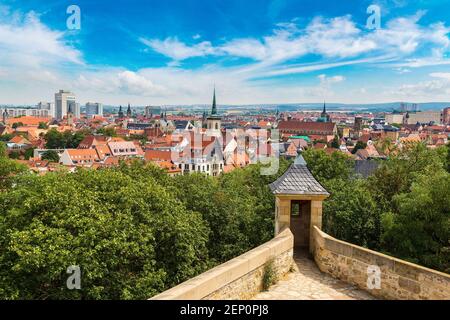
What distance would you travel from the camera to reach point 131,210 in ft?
49.7

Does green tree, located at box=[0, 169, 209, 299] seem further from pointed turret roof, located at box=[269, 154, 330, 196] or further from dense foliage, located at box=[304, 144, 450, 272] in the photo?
dense foliage, located at box=[304, 144, 450, 272]

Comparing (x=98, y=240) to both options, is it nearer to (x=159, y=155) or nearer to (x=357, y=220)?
(x=357, y=220)

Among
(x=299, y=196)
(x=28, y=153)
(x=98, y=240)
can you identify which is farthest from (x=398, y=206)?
(x=28, y=153)

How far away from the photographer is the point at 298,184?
1091 cm

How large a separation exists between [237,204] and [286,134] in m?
175

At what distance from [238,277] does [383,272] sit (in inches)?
111

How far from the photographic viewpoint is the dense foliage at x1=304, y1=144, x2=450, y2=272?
1329 cm

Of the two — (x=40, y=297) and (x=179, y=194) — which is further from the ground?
(x=179, y=194)

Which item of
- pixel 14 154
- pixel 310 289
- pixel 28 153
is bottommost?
pixel 14 154

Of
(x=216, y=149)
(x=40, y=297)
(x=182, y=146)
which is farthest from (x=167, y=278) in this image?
(x=182, y=146)

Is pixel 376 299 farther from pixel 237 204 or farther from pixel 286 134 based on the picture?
pixel 286 134

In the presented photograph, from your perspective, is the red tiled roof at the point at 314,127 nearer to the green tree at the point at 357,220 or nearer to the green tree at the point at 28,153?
the green tree at the point at 28,153

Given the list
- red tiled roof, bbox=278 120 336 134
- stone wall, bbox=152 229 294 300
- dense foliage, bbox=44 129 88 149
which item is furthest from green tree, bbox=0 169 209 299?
red tiled roof, bbox=278 120 336 134

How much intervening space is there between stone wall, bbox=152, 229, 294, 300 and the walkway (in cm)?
23
